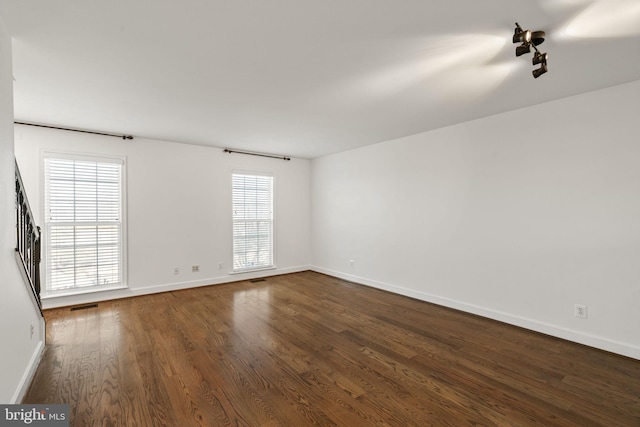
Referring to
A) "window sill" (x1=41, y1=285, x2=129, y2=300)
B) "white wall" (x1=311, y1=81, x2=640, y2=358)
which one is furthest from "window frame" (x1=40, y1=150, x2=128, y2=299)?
"white wall" (x1=311, y1=81, x2=640, y2=358)

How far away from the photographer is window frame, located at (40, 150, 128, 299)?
12.8 feet

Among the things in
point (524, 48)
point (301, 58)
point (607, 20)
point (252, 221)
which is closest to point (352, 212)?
point (252, 221)

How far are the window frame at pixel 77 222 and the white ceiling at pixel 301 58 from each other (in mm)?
505

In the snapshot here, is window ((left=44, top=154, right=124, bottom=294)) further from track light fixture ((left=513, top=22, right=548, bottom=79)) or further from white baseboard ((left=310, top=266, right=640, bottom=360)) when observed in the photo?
track light fixture ((left=513, top=22, right=548, bottom=79))

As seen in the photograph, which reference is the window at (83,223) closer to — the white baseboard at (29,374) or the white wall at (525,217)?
the white baseboard at (29,374)

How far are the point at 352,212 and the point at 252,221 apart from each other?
2.00 m

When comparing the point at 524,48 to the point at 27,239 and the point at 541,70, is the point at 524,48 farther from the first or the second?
the point at 27,239

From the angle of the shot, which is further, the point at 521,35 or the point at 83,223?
the point at 83,223

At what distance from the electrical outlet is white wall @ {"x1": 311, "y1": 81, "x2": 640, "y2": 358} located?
0.12ft

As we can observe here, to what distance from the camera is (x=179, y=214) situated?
16.3 ft

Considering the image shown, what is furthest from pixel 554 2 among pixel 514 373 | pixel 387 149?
pixel 387 149

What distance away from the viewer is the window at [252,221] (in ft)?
18.5

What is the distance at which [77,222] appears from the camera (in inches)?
162

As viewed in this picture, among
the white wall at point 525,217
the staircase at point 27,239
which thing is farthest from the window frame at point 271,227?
the staircase at point 27,239
